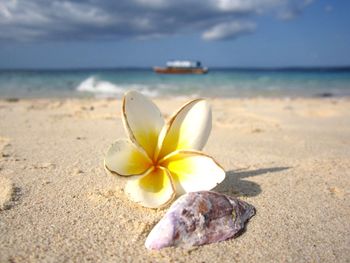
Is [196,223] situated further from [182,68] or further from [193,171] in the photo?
[182,68]

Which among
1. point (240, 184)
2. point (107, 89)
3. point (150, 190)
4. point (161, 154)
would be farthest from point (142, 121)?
point (107, 89)

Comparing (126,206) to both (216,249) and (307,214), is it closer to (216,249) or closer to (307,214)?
(216,249)

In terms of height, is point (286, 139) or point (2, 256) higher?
point (2, 256)

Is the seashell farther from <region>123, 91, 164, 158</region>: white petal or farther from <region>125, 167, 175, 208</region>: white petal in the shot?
<region>123, 91, 164, 158</region>: white petal

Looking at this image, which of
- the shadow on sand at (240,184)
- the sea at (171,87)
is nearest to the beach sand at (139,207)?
the shadow on sand at (240,184)

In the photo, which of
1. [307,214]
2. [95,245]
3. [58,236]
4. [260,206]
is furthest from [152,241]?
[307,214]

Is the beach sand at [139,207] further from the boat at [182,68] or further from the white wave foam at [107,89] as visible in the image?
the boat at [182,68]
